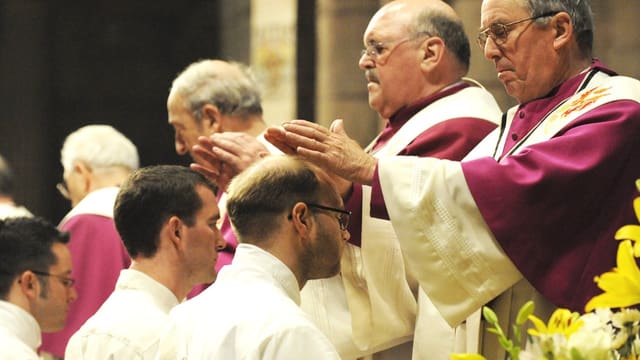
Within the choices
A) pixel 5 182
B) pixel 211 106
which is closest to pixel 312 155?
pixel 211 106

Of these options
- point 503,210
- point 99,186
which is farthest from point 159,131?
point 503,210

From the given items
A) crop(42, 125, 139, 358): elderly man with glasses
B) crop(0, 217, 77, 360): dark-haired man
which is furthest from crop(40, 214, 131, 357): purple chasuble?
crop(0, 217, 77, 360): dark-haired man

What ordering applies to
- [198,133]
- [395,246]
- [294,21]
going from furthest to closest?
[294,21]
[198,133]
[395,246]

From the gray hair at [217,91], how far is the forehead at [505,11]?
1.94 meters

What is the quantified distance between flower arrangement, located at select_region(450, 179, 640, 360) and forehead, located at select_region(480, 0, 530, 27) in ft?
5.64

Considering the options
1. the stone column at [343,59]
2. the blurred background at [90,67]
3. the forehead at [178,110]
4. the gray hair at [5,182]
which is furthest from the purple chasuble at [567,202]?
the blurred background at [90,67]

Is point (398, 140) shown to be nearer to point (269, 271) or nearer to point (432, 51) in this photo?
point (432, 51)

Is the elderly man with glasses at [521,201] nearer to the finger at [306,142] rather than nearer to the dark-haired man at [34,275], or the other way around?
the finger at [306,142]

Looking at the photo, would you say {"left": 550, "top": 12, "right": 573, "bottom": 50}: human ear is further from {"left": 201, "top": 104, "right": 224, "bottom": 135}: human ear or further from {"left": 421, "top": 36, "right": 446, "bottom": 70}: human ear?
{"left": 201, "top": 104, "right": 224, "bottom": 135}: human ear

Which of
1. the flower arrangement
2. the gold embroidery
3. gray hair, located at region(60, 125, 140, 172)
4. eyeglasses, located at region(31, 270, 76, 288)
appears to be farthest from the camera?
gray hair, located at region(60, 125, 140, 172)

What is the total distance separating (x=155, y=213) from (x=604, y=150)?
1464mm

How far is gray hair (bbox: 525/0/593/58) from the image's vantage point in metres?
3.97

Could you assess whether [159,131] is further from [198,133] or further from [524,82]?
[524,82]

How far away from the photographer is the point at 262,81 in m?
9.12
